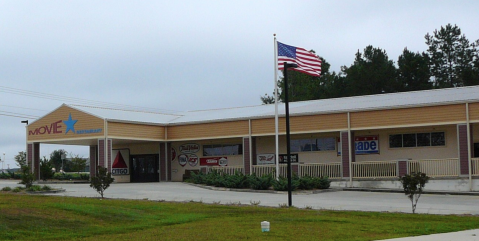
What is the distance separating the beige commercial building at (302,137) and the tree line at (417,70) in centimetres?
2089

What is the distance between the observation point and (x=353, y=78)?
201 feet

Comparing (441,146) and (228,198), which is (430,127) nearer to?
(441,146)

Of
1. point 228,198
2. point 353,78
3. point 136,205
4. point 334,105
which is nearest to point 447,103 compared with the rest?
point 334,105

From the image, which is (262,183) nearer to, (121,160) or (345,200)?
(345,200)

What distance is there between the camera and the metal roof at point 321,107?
32594mm

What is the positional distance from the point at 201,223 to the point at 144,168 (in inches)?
1168

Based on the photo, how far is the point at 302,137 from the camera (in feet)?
126

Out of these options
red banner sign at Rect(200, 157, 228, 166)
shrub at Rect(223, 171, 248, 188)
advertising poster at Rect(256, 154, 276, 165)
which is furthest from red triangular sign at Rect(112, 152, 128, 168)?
shrub at Rect(223, 171, 248, 188)

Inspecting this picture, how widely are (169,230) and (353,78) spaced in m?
49.2

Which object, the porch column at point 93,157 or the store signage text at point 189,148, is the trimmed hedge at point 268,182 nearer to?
the store signage text at point 189,148

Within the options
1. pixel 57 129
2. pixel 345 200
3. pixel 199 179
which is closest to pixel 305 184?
pixel 345 200

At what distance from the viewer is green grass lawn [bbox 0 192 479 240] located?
1342 centimetres

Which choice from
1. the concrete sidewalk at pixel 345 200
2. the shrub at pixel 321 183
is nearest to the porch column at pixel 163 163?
the concrete sidewalk at pixel 345 200

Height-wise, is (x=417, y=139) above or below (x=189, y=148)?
above
